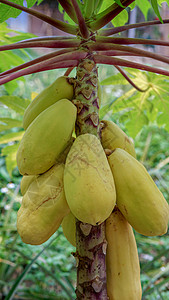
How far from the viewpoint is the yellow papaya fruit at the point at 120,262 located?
1.96ft

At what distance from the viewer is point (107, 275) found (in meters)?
0.61

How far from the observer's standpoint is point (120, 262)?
1.98 ft

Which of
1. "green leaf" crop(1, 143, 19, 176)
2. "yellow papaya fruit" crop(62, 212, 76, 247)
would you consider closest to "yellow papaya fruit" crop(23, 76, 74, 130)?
"yellow papaya fruit" crop(62, 212, 76, 247)

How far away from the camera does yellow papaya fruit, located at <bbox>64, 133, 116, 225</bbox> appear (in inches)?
20.3

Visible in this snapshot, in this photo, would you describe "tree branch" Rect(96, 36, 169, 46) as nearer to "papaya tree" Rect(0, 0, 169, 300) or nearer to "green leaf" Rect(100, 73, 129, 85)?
"papaya tree" Rect(0, 0, 169, 300)

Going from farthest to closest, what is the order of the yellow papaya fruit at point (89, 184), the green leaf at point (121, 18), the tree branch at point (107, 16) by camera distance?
1. the green leaf at point (121, 18)
2. the tree branch at point (107, 16)
3. the yellow papaya fruit at point (89, 184)

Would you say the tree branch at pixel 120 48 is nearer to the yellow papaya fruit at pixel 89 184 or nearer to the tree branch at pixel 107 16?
the tree branch at pixel 107 16

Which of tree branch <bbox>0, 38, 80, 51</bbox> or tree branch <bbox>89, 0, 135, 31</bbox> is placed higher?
tree branch <bbox>89, 0, 135, 31</bbox>

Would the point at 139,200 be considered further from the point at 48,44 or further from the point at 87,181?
the point at 48,44

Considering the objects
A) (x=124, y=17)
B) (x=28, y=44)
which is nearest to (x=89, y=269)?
(x=28, y=44)

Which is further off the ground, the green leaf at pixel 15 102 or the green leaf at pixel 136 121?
the green leaf at pixel 15 102

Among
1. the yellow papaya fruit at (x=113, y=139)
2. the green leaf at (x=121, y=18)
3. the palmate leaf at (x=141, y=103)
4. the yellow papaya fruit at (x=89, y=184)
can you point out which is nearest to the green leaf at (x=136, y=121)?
the palmate leaf at (x=141, y=103)

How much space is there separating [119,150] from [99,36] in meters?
0.26

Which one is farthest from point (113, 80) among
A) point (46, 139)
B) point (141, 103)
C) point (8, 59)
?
point (46, 139)
